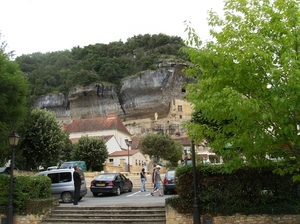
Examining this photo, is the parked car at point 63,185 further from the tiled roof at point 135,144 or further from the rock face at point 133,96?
the rock face at point 133,96

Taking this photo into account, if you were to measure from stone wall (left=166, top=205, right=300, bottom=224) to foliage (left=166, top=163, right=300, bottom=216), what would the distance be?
0.49ft

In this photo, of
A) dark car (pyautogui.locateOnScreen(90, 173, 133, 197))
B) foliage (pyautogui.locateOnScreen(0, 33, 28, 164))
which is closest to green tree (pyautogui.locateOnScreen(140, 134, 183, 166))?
dark car (pyautogui.locateOnScreen(90, 173, 133, 197))

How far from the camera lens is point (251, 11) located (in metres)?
8.53

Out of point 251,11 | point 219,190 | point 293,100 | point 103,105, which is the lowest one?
point 219,190

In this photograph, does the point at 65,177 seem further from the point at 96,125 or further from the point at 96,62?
the point at 96,62

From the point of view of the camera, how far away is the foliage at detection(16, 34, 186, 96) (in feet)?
307

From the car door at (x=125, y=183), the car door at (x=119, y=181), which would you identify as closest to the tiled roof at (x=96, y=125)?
the car door at (x=125, y=183)

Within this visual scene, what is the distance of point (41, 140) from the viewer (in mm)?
28438

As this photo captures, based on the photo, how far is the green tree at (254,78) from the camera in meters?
6.97

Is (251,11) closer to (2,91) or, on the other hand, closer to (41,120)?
(2,91)

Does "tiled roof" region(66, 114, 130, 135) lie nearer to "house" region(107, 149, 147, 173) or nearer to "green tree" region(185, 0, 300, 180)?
"house" region(107, 149, 147, 173)

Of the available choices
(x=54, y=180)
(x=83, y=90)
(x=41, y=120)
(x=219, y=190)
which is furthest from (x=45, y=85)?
(x=219, y=190)

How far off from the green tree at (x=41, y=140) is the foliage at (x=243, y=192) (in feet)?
66.0

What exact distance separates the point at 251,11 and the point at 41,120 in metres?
25.1
